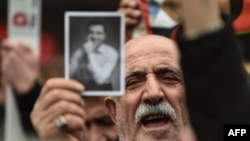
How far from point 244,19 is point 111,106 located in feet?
1.73

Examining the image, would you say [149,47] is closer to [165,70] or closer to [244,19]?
[165,70]

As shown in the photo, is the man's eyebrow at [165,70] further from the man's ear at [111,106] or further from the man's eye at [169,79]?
the man's ear at [111,106]

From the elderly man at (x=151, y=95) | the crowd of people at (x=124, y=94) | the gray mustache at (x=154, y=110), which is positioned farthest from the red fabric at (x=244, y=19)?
the gray mustache at (x=154, y=110)

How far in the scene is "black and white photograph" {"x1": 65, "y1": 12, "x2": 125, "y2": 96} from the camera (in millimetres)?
1872

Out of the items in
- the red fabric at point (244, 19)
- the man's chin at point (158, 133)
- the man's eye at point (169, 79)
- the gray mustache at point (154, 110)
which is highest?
the red fabric at point (244, 19)

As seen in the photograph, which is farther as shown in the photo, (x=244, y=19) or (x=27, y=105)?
(x=244, y=19)

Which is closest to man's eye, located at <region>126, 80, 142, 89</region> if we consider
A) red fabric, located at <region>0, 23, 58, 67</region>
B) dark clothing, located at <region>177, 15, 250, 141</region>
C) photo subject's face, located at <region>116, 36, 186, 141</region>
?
photo subject's face, located at <region>116, 36, 186, 141</region>

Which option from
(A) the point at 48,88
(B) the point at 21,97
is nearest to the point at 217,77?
(A) the point at 48,88

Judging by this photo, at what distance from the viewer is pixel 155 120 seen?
2.08 meters

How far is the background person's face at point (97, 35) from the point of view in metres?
1.86

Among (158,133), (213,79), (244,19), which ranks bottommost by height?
(158,133)

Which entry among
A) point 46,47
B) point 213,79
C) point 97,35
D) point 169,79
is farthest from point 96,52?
point 213,79

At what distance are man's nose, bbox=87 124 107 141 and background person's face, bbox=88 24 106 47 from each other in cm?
35

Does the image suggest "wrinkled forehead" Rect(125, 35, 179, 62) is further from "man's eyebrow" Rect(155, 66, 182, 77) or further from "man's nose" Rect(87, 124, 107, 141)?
"man's nose" Rect(87, 124, 107, 141)
